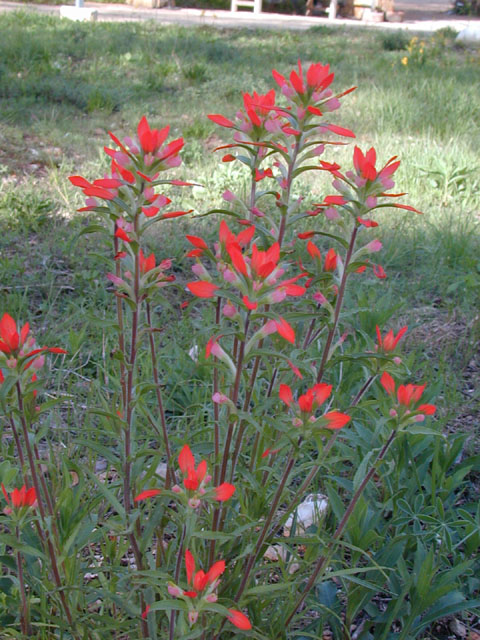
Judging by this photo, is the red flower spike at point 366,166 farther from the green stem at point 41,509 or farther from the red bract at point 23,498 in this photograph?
the red bract at point 23,498

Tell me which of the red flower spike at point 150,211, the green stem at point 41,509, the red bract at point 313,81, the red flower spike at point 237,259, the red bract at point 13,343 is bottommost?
the green stem at point 41,509

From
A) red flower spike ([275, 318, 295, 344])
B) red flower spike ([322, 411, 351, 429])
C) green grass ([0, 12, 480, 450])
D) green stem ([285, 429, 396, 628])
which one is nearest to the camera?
red flower spike ([275, 318, 295, 344])

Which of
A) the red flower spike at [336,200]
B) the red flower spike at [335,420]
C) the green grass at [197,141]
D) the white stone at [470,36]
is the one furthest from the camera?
the white stone at [470,36]

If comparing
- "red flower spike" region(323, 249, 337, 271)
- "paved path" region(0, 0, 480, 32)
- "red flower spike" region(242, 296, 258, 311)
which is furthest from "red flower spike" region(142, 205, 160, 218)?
"paved path" region(0, 0, 480, 32)

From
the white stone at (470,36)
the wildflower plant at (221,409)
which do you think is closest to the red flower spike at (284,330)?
the wildflower plant at (221,409)

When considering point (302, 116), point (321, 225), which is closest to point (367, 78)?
point (321, 225)

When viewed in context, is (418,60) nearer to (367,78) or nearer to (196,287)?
(367,78)

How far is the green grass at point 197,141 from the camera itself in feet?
9.23

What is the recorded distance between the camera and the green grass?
281 cm

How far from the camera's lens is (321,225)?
3605mm

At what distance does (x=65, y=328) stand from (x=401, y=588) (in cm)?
160

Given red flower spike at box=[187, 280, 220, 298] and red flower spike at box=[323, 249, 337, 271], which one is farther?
red flower spike at box=[323, 249, 337, 271]

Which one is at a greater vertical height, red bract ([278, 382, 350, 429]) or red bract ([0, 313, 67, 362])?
red bract ([0, 313, 67, 362])

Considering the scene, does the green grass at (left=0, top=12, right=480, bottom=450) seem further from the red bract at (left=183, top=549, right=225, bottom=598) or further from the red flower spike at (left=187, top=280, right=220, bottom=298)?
the red bract at (left=183, top=549, right=225, bottom=598)
